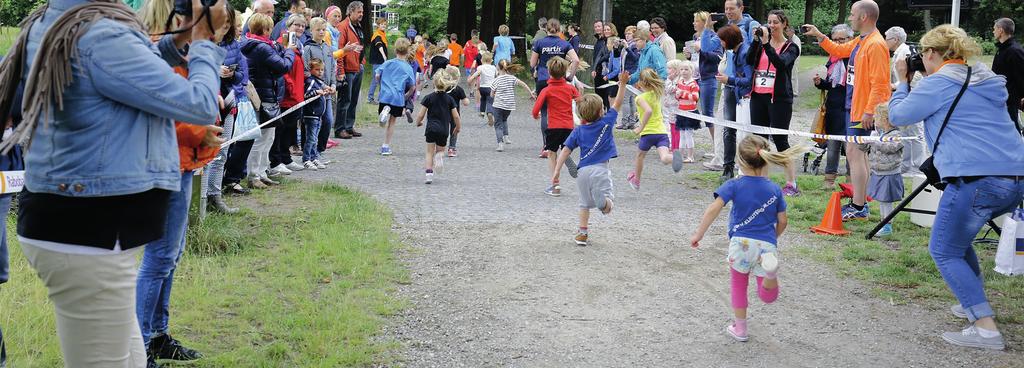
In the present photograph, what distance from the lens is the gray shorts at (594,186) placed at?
27.2 feet

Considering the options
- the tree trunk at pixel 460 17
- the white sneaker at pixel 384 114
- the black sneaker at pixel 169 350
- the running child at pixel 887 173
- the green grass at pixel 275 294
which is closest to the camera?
the black sneaker at pixel 169 350

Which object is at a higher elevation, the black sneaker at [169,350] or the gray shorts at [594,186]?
the gray shorts at [594,186]

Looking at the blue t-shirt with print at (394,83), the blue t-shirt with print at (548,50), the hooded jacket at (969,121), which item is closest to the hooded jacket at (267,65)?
the blue t-shirt with print at (394,83)

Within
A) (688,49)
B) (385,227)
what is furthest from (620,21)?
(385,227)

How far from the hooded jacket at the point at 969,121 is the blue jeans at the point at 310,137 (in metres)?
7.86

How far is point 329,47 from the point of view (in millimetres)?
12984

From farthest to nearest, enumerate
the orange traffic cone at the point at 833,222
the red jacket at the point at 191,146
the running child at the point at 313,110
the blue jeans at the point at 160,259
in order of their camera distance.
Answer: the running child at the point at 313,110 < the orange traffic cone at the point at 833,222 < the red jacket at the point at 191,146 < the blue jeans at the point at 160,259

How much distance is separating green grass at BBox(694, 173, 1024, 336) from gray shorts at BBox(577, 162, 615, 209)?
1652 mm

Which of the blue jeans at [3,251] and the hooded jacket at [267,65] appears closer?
the blue jeans at [3,251]

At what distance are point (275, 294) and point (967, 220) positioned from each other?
434 cm

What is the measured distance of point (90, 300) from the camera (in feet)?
10.3

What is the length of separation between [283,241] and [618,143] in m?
8.58

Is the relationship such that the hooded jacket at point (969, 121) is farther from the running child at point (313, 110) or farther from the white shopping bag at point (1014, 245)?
the running child at point (313, 110)

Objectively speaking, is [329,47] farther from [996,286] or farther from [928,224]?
[996,286]
